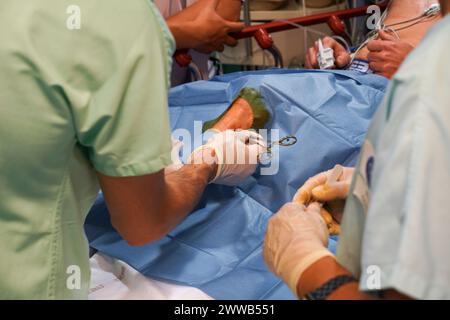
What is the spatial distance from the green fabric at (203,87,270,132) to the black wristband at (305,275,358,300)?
38.3 inches

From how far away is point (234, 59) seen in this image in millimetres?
3271

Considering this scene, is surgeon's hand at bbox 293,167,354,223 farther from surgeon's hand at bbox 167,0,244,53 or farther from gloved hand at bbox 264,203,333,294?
surgeon's hand at bbox 167,0,244,53

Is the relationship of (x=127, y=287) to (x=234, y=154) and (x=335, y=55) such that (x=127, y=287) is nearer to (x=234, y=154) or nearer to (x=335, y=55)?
(x=234, y=154)

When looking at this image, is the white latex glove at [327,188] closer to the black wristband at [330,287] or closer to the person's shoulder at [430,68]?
the black wristband at [330,287]

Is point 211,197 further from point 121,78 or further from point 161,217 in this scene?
point 121,78

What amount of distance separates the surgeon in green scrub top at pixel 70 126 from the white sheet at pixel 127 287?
244 mm

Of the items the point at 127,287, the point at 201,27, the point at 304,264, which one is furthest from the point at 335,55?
the point at 304,264

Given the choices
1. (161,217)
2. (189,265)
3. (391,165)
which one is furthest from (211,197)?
(391,165)

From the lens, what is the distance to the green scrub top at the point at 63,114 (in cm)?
82

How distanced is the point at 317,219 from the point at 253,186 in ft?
1.73

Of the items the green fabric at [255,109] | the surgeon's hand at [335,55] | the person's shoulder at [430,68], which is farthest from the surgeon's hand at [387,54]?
the person's shoulder at [430,68]

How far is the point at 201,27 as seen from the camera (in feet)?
6.92

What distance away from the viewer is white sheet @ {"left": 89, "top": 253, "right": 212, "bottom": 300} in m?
1.24

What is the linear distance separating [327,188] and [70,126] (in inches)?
26.2
